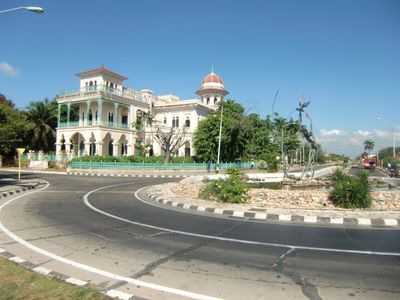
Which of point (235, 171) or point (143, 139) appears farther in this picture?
point (143, 139)

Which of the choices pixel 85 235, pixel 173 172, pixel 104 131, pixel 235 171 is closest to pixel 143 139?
pixel 104 131

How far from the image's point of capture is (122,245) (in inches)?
274

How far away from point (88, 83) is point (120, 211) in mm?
41521

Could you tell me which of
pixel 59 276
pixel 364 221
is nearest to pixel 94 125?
pixel 364 221

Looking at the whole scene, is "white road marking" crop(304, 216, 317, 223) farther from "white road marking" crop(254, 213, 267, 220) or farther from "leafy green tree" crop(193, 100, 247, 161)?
"leafy green tree" crop(193, 100, 247, 161)

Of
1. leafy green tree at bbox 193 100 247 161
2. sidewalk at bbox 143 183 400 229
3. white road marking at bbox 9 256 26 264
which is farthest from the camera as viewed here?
leafy green tree at bbox 193 100 247 161

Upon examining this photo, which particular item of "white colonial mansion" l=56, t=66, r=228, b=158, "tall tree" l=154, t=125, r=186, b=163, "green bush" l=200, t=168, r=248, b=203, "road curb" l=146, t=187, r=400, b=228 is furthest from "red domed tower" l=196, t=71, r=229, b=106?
"road curb" l=146, t=187, r=400, b=228

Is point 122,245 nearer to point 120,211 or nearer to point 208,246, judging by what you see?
point 208,246

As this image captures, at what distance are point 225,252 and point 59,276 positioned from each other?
300cm

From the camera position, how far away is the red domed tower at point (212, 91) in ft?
208

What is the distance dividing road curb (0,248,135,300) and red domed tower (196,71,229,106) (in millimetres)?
57869

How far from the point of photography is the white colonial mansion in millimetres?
44531

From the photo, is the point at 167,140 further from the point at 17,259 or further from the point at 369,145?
the point at 369,145

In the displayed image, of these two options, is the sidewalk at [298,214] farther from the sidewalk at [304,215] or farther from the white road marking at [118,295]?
the white road marking at [118,295]
